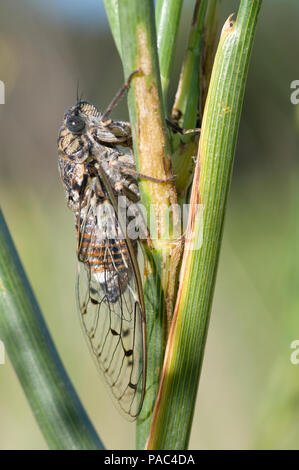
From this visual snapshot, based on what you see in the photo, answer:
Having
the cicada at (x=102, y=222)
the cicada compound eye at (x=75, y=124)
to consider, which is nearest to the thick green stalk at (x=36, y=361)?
the cicada at (x=102, y=222)

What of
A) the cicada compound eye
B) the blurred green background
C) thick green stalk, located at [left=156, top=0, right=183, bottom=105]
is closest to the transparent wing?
the cicada compound eye

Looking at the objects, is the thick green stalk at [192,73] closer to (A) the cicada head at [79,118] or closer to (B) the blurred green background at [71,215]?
(A) the cicada head at [79,118]

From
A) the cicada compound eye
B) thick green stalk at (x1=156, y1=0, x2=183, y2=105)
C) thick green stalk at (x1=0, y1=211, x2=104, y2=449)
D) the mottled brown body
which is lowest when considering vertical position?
thick green stalk at (x1=0, y1=211, x2=104, y2=449)

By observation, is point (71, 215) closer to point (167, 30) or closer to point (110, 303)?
point (110, 303)

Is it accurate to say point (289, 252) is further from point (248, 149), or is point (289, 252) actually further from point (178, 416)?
point (248, 149)

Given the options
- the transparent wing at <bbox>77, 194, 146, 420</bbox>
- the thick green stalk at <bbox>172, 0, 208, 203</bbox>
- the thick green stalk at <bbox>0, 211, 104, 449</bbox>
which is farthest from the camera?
the transparent wing at <bbox>77, 194, 146, 420</bbox>

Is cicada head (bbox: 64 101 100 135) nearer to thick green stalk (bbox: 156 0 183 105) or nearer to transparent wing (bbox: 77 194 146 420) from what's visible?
transparent wing (bbox: 77 194 146 420)

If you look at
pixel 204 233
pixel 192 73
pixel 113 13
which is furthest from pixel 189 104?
pixel 204 233
